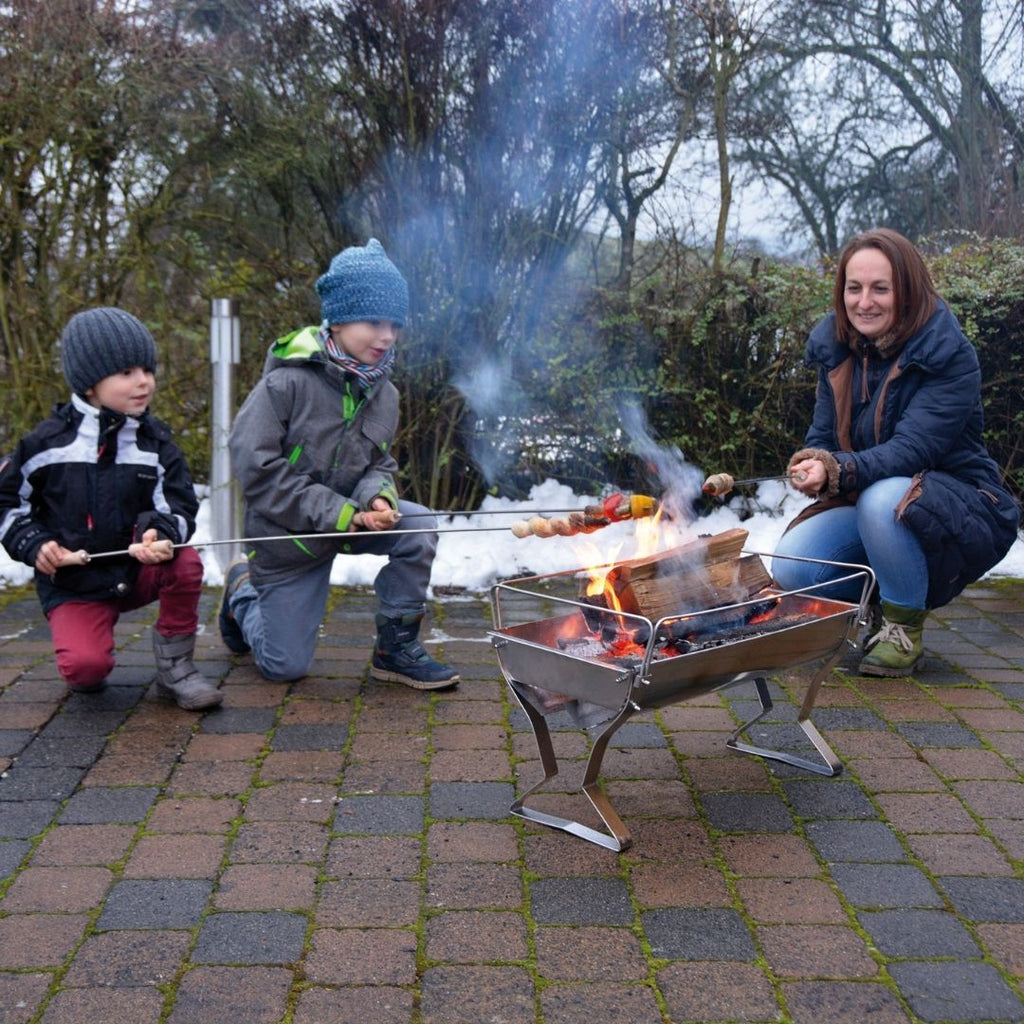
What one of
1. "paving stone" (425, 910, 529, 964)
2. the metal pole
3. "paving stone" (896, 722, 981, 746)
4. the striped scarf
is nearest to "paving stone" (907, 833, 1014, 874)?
"paving stone" (896, 722, 981, 746)

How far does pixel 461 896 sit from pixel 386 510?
1631 millimetres

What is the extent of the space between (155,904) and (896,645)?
2.94 m

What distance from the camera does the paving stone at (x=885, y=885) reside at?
2943 mm

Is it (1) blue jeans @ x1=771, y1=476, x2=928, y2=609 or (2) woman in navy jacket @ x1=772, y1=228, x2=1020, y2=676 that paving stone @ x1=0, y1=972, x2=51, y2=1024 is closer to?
(1) blue jeans @ x1=771, y1=476, x2=928, y2=609

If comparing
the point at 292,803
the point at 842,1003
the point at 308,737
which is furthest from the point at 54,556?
the point at 842,1003

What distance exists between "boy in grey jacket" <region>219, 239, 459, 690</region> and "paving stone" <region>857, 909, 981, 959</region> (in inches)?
79.0

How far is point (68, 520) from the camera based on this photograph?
4.20 m

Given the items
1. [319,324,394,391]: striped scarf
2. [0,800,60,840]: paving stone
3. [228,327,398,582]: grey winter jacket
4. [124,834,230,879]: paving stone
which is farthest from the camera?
[319,324,394,391]: striped scarf

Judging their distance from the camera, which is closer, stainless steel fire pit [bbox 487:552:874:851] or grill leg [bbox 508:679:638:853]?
stainless steel fire pit [bbox 487:552:874:851]

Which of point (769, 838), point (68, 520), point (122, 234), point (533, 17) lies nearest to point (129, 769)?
point (68, 520)

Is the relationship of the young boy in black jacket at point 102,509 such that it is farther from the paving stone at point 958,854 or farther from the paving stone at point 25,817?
the paving stone at point 958,854

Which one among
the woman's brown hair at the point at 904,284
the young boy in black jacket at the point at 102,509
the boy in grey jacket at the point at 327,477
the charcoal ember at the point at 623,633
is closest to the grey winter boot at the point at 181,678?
the young boy in black jacket at the point at 102,509

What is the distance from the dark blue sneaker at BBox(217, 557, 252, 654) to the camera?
4828mm

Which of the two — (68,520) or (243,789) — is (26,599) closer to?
(68,520)
